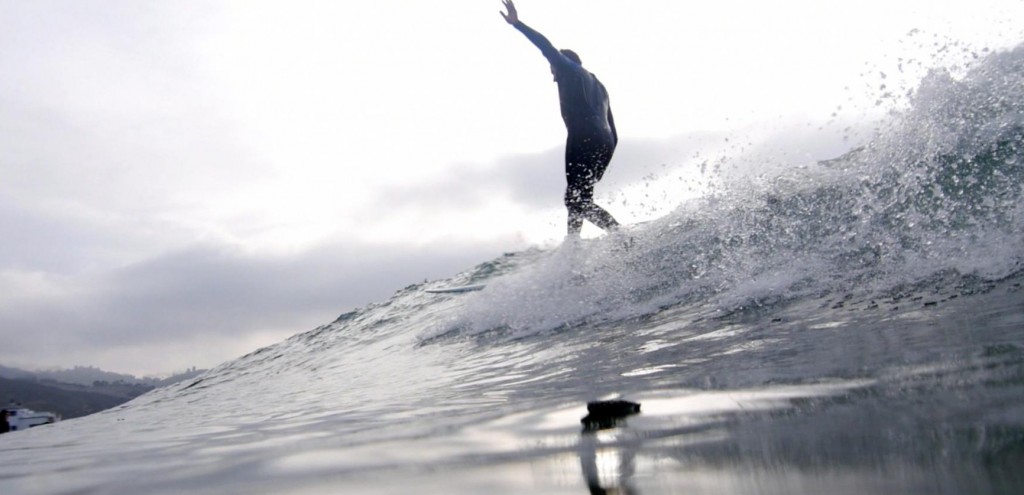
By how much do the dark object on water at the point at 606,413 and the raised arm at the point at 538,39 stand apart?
5.20 m

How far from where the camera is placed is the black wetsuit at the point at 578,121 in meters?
6.56

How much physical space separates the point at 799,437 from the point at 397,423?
1.15 m

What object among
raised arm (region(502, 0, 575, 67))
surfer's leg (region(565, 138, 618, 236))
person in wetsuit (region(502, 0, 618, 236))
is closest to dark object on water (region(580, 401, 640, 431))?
surfer's leg (region(565, 138, 618, 236))

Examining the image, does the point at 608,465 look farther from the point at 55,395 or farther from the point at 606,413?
the point at 55,395

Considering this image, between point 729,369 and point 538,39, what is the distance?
504cm

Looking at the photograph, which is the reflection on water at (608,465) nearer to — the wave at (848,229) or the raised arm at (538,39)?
the wave at (848,229)

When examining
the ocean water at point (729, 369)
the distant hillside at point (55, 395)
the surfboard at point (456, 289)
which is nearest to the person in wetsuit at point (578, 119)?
the ocean water at point (729, 369)

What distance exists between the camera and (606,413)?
5.34ft

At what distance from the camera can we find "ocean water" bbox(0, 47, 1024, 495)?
1.05 metres

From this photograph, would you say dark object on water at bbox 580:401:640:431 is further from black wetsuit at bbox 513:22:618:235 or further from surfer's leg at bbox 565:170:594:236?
black wetsuit at bbox 513:22:618:235

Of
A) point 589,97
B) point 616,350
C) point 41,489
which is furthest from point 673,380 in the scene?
point 589,97

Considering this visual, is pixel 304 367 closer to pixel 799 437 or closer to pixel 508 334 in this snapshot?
pixel 508 334

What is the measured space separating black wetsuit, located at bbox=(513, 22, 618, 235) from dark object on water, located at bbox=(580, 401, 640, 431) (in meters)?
4.78

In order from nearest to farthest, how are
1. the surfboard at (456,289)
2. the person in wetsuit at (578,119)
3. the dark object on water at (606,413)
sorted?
the dark object on water at (606,413), the person in wetsuit at (578,119), the surfboard at (456,289)
